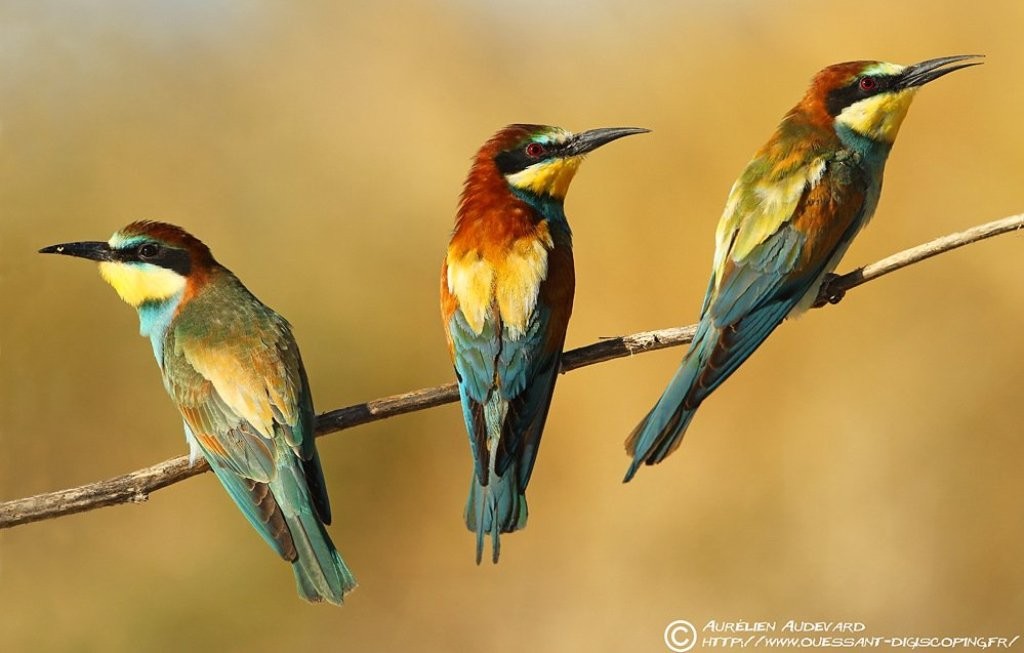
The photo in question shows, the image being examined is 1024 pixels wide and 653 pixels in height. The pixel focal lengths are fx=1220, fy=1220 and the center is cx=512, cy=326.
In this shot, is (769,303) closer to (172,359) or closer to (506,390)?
(506,390)

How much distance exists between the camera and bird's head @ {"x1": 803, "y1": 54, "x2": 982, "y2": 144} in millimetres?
2564

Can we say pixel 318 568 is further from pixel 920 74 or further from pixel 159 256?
pixel 920 74

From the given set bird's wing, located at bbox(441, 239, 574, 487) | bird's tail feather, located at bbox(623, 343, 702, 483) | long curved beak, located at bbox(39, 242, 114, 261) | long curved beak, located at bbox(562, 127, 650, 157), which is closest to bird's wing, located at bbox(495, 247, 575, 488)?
bird's wing, located at bbox(441, 239, 574, 487)

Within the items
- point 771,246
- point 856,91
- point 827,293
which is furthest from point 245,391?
point 856,91

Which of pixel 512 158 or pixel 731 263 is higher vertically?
pixel 512 158

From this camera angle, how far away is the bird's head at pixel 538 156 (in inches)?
97.3

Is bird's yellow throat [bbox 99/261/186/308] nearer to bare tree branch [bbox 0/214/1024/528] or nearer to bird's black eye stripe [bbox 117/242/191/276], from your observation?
bird's black eye stripe [bbox 117/242/191/276]

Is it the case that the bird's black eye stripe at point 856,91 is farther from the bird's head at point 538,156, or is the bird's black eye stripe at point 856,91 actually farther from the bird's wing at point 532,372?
the bird's wing at point 532,372

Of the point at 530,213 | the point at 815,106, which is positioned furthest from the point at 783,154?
the point at 530,213

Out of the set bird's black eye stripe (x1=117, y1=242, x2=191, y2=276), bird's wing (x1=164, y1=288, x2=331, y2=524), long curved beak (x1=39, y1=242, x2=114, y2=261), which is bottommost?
bird's wing (x1=164, y1=288, x2=331, y2=524)

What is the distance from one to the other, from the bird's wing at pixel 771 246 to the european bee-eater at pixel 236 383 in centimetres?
74

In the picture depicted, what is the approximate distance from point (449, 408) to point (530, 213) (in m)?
1.83

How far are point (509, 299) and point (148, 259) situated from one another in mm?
750

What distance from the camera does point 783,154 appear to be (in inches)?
98.7
